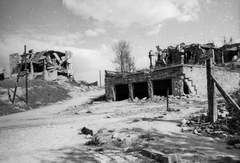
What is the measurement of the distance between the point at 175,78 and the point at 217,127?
9.33 meters

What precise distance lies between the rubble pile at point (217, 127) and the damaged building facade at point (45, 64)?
29.6m

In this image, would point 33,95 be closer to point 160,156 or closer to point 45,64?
point 45,64

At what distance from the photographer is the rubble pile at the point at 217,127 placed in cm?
502

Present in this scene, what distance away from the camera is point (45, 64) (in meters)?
32.6

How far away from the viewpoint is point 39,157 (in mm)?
4730

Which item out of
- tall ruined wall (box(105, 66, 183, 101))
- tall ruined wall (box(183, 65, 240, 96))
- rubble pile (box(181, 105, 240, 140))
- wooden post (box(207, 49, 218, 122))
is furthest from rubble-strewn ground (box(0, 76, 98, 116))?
wooden post (box(207, 49, 218, 122))

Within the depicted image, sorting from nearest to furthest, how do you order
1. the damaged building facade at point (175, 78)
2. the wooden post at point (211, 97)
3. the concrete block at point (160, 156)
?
the concrete block at point (160, 156) < the wooden post at point (211, 97) < the damaged building facade at point (175, 78)

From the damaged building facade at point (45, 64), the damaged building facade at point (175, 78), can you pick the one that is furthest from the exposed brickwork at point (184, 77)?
the damaged building facade at point (45, 64)

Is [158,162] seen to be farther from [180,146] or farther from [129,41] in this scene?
[129,41]

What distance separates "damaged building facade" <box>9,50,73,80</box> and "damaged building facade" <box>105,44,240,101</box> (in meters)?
17.8

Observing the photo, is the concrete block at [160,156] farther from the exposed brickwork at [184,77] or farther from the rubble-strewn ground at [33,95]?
the rubble-strewn ground at [33,95]

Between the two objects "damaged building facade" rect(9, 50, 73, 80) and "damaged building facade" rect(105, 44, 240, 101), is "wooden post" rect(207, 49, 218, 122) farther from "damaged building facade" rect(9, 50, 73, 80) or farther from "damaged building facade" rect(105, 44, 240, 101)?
"damaged building facade" rect(9, 50, 73, 80)

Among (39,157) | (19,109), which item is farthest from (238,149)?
(19,109)

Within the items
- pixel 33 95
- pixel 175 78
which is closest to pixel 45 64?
pixel 33 95
